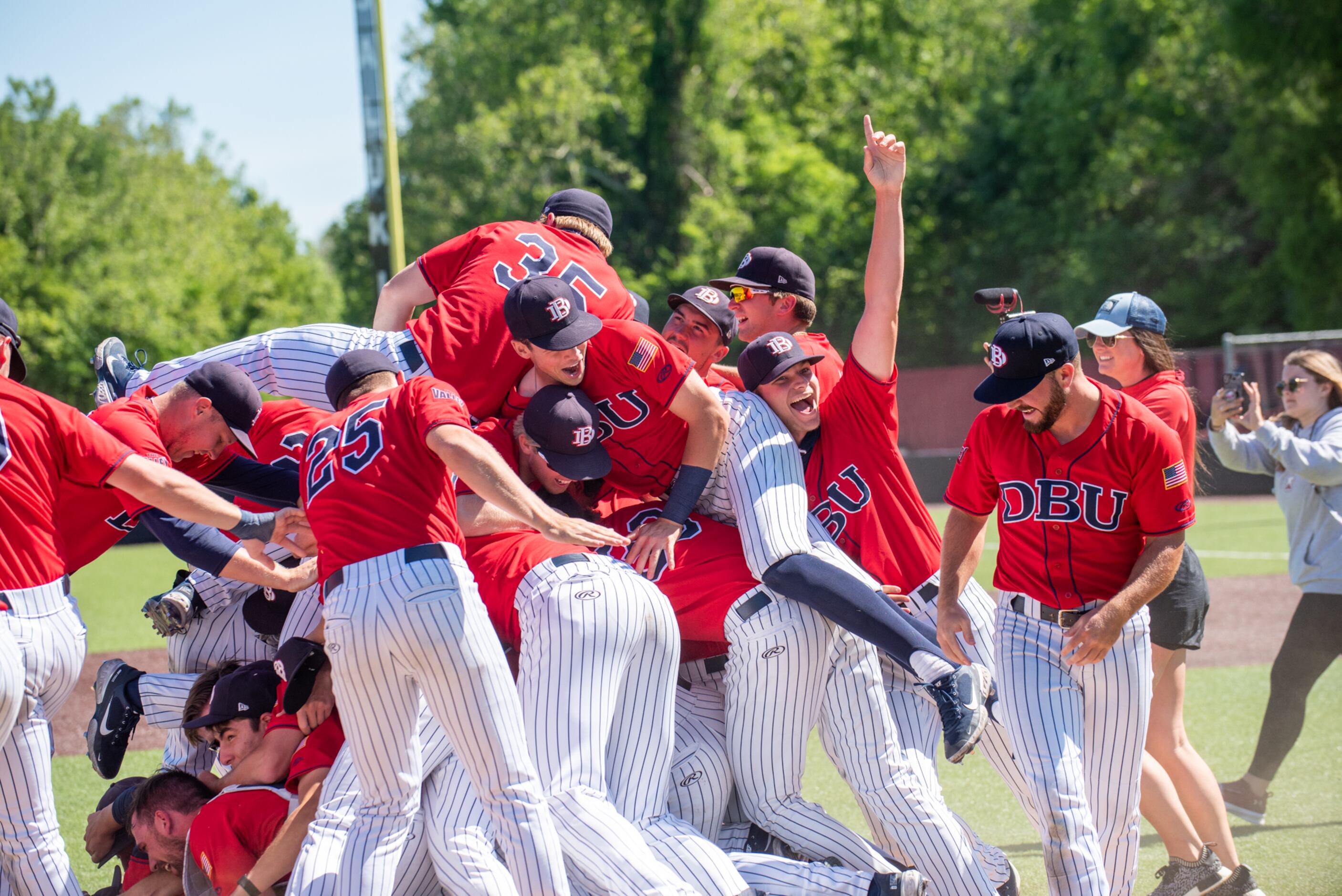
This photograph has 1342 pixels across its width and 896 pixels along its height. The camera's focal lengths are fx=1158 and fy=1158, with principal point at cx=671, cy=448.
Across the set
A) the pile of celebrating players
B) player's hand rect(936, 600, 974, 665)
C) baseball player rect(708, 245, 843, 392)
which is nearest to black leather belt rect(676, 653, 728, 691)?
the pile of celebrating players

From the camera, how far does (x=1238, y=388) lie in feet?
17.8

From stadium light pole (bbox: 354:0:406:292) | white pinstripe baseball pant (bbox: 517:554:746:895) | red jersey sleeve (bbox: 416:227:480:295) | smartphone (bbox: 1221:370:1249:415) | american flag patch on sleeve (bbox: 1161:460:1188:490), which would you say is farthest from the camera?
stadium light pole (bbox: 354:0:406:292)

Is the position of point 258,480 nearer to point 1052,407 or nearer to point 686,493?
point 686,493

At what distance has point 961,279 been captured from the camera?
3212 cm

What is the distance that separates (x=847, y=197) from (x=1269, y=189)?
11633 mm

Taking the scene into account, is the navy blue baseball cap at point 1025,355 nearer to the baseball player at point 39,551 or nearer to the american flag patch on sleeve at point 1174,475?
the american flag patch on sleeve at point 1174,475

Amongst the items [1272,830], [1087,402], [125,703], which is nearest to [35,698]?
[125,703]

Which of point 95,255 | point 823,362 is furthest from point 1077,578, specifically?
point 95,255

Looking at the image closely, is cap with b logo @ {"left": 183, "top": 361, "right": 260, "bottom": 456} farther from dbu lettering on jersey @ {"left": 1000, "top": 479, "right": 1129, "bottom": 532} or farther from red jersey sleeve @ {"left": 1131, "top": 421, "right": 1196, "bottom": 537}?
red jersey sleeve @ {"left": 1131, "top": 421, "right": 1196, "bottom": 537}

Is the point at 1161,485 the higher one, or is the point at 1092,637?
the point at 1161,485

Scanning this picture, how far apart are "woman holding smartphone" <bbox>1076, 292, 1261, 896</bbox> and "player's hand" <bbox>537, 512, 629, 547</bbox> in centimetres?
206

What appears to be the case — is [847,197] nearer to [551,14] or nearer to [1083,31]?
[1083,31]

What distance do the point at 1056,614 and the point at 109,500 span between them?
3.37m

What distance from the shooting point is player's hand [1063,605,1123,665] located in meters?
3.53
